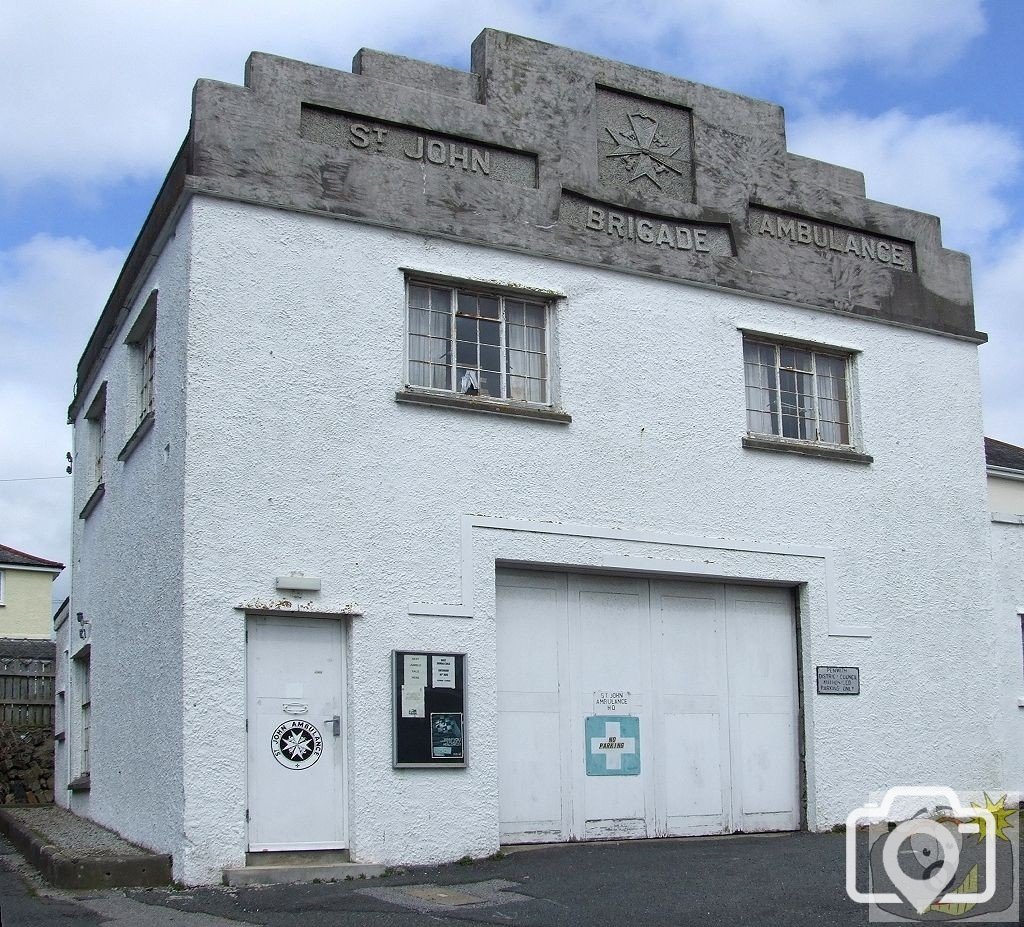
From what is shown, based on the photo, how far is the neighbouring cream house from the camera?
109 feet

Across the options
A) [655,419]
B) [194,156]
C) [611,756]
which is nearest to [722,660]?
[611,756]

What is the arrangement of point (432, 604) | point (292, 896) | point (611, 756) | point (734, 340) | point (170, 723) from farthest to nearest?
point (734, 340), point (611, 756), point (432, 604), point (170, 723), point (292, 896)

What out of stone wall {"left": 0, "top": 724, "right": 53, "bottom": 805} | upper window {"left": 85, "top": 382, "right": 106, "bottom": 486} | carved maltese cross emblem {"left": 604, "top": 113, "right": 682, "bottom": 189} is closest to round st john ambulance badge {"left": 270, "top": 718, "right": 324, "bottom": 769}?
upper window {"left": 85, "top": 382, "right": 106, "bottom": 486}

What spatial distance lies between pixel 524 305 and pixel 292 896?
5.79 m

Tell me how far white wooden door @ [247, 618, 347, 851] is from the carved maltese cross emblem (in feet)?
18.8

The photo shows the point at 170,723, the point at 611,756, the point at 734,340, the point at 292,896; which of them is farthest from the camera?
the point at 734,340

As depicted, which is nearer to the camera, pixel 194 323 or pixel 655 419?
pixel 194 323

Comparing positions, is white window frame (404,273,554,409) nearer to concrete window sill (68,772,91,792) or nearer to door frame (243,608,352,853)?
door frame (243,608,352,853)

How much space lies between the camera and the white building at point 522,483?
1101 cm

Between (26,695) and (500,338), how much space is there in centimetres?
1101

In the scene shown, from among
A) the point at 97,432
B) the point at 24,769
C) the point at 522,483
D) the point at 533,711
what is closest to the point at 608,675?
the point at 533,711

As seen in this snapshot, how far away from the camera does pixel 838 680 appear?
44.3 ft

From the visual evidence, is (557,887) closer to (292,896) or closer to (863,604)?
(292,896)

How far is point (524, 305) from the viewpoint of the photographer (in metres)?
12.8
